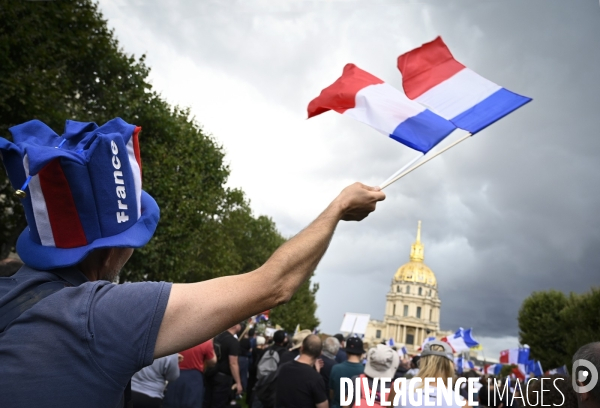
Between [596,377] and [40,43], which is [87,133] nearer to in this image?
[596,377]

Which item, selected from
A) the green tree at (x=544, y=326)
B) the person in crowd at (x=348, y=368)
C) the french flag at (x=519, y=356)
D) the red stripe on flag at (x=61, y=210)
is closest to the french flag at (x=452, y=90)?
the red stripe on flag at (x=61, y=210)

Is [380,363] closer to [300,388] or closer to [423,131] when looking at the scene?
[300,388]

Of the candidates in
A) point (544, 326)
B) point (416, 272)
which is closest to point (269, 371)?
point (544, 326)

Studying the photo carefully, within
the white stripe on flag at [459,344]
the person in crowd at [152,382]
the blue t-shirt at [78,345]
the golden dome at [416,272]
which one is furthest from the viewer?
the golden dome at [416,272]

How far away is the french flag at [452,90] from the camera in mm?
4220

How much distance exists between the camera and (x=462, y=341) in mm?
22047

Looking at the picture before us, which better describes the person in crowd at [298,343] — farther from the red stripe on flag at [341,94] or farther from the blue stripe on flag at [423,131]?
the blue stripe on flag at [423,131]

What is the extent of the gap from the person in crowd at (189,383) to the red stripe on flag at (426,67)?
4407mm

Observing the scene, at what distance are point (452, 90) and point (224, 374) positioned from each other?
6.58 meters

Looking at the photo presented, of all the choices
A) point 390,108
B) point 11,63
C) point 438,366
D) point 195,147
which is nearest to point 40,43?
point 11,63

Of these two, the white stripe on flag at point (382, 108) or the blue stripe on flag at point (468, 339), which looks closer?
the white stripe on flag at point (382, 108)

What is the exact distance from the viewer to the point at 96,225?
180 cm

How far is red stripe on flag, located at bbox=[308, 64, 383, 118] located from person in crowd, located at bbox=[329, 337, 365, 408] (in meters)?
3.55

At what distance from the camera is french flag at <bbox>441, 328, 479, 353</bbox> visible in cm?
2164
